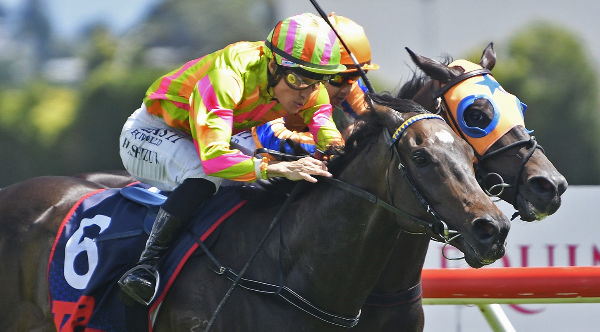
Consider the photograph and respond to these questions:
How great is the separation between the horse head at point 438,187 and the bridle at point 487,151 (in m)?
0.60

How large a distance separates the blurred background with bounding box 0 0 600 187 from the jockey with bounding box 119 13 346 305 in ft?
24.8

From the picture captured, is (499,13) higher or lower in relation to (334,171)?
lower

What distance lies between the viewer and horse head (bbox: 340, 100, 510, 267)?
2.98 metres

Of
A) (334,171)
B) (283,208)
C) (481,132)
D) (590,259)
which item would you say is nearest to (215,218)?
(283,208)

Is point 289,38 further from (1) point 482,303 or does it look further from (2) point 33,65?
(2) point 33,65

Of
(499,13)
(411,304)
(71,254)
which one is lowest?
(499,13)

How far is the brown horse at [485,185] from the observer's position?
3736 millimetres

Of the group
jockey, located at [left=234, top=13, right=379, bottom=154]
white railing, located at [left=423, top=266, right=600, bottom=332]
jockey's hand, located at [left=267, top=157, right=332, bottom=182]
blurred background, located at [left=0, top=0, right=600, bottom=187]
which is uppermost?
jockey's hand, located at [left=267, top=157, right=332, bottom=182]

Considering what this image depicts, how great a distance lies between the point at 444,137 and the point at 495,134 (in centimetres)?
85

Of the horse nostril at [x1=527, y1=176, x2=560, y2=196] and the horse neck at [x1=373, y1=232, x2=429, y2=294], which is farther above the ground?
the horse nostril at [x1=527, y1=176, x2=560, y2=196]

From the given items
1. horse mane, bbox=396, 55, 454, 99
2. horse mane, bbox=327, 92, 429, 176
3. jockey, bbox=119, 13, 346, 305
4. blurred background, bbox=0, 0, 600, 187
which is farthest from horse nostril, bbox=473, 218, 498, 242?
blurred background, bbox=0, 0, 600, 187

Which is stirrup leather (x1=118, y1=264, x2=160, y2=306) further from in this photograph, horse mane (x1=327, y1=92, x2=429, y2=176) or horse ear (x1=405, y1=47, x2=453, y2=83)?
horse ear (x1=405, y1=47, x2=453, y2=83)

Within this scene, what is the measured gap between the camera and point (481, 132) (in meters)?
4.00

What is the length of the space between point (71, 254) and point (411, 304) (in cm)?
134
